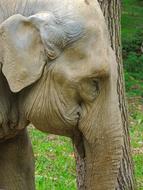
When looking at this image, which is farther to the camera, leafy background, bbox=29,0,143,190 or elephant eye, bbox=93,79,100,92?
leafy background, bbox=29,0,143,190

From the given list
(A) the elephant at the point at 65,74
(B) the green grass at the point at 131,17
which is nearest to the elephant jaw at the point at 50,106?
(A) the elephant at the point at 65,74

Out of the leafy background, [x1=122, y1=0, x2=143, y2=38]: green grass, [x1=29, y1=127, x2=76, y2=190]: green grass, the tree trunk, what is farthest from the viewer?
[x1=122, y1=0, x2=143, y2=38]: green grass

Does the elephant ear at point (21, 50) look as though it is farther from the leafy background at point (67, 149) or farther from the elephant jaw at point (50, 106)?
the leafy background at point (67, 149)

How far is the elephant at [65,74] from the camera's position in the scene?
234 cm

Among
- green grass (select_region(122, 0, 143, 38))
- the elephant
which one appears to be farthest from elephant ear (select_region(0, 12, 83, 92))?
green grass (select_region(122, 0, 143, 38))

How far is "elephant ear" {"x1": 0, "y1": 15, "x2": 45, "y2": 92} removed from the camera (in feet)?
7.67

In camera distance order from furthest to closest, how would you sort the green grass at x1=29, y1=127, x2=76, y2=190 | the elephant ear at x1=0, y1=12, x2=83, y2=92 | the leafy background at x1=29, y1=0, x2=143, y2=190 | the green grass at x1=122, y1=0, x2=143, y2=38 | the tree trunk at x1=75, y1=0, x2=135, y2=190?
the green grass at x1=122, y1=0, x2=143, y2=38, the leafy background at x1=29, y1=0, x2=143, y2=190, the green grass at x1=29, y1=127, x2=76, y2=190, the tree trunk at x1=75, y1=0, x2=135, y2=190, the elephant ear at x1=0, y1=12, x2=83, y2=92

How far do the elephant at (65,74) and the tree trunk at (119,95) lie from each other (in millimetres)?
1781

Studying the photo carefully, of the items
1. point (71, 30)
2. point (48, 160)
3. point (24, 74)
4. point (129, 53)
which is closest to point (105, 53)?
point (71, 30)

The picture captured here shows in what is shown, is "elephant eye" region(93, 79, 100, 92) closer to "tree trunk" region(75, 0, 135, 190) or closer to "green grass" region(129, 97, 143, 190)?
"tree trunk" region(75, 0, 135, 190)

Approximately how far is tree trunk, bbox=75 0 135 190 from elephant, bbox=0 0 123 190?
1.78 metres

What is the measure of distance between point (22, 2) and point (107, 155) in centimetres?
61

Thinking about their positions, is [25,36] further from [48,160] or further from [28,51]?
[48,160]

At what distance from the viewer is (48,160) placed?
584 cm
